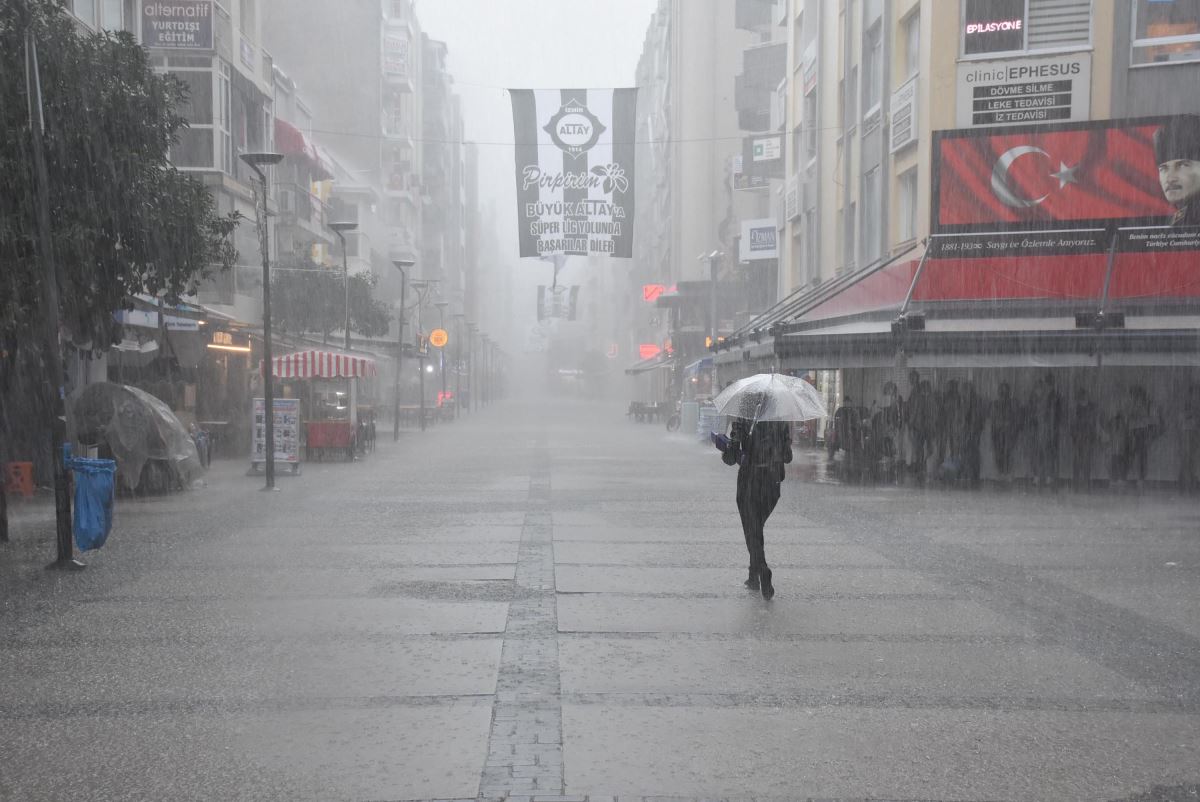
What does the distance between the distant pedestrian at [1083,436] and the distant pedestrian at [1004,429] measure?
0.95 meters

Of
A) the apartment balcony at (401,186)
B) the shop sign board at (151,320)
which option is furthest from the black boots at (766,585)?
the apartment balcony at (401,186)

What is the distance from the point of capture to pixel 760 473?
31.5 ft

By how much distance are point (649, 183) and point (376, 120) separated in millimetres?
40649

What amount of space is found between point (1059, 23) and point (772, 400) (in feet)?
53.7

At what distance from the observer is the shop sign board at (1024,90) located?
2189 cm

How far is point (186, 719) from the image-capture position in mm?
5969

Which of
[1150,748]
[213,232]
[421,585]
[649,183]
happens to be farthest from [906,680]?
[649,183]

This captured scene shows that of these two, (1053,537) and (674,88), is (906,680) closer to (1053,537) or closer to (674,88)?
(1053,537)

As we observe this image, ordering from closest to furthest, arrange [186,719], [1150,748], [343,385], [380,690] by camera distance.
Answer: [1150,748], [186,719], [380,690], [343,385]

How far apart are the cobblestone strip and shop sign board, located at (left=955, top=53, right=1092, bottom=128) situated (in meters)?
15.9

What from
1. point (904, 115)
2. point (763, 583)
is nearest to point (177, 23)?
point (904, 115)

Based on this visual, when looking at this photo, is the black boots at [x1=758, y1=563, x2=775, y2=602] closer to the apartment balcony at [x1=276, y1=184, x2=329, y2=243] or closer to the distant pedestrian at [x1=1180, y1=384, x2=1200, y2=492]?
the distant pedestrian at [x1=1180, y1=384, x2=1200, y2=492]

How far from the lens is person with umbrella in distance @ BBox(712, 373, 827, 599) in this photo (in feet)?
30.9

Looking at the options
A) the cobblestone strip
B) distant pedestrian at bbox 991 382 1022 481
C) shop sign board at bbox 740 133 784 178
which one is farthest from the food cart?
shop sign board at bbox 740 133 784 178
